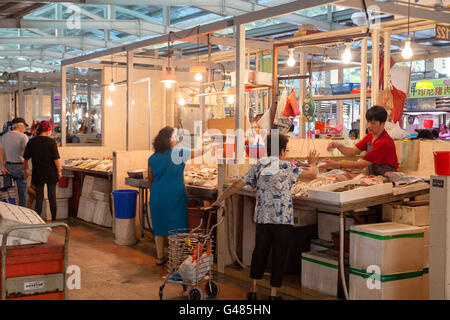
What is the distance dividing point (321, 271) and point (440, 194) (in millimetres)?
1528

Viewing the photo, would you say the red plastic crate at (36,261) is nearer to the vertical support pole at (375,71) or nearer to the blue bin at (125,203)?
the blue bin at (125,203)

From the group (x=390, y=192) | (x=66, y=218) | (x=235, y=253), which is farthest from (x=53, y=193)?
(x=390, y=192)

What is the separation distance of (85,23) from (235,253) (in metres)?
9.44

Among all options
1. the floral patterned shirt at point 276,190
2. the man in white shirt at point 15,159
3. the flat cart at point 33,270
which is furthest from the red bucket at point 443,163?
the man in white shirt at point 15,159

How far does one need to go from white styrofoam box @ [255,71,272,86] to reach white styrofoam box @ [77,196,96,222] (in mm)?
4347

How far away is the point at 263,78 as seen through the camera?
6.91 meters

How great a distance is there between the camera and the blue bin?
25.3 ft

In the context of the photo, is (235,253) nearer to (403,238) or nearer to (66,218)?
(403,238)

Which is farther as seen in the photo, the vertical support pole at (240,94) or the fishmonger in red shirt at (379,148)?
the vertical support pole at (240,94)

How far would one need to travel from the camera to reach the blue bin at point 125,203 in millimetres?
7707

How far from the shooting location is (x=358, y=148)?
6.32 m

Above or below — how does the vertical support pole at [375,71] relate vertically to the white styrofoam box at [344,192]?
above

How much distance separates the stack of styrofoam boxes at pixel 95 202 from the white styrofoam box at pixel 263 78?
12.8ft

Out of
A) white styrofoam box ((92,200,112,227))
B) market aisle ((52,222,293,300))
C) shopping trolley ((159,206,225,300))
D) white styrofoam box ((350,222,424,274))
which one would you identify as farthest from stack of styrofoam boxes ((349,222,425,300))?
white styrofoam box ((92,200,112,227))
